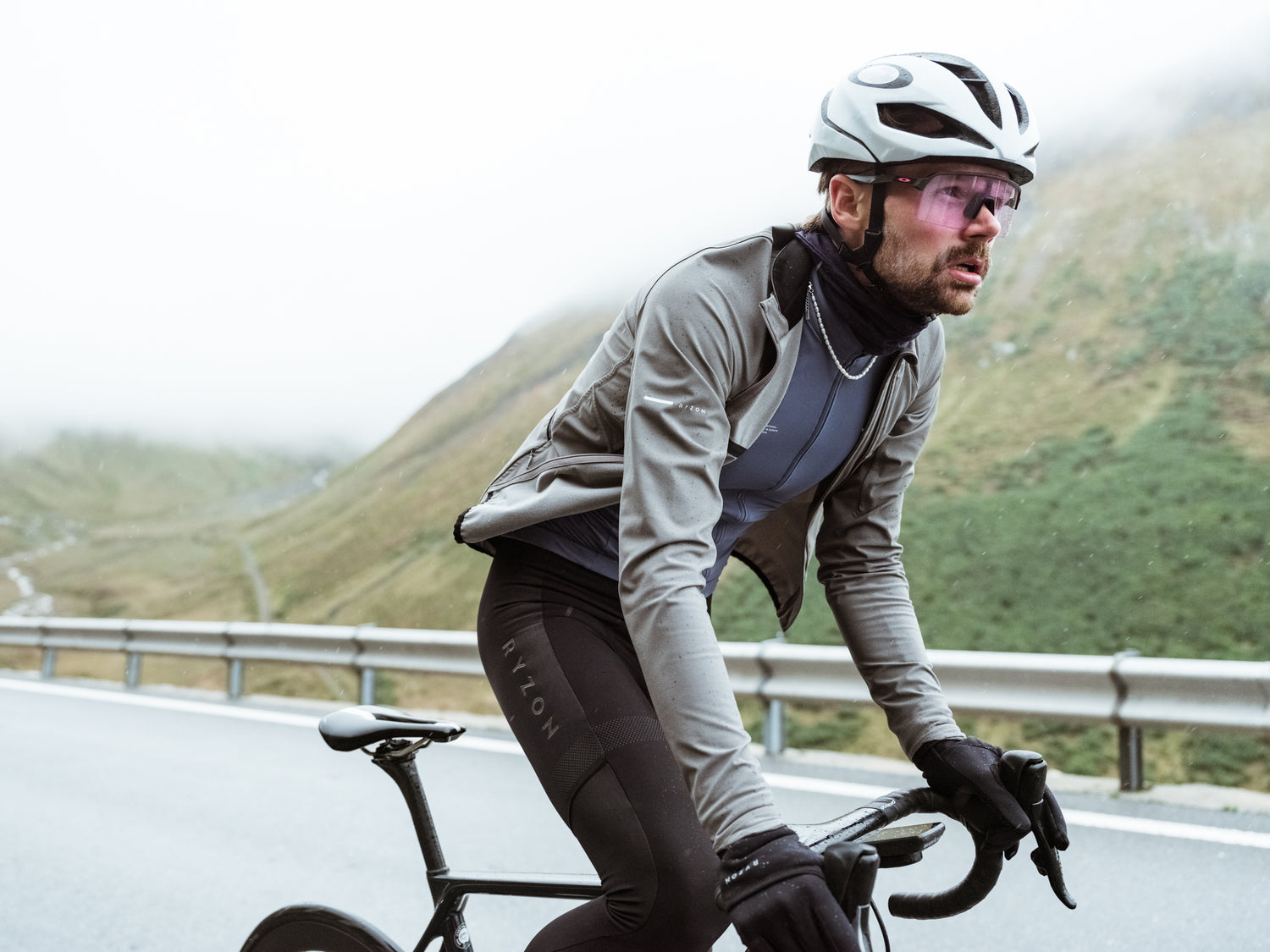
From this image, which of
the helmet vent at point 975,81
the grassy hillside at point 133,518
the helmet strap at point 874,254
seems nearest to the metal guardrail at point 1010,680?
the helmet strap at point 874,254

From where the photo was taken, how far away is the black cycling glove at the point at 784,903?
5.35ft

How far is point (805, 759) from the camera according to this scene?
773cm

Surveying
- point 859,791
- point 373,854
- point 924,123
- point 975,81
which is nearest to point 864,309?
point 924,123

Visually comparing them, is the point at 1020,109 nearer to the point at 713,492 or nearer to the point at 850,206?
the point at 850,206

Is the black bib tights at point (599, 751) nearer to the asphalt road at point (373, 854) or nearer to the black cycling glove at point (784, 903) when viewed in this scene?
the black cycling glove at point (784, 903)

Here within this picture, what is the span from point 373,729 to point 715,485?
80 cm

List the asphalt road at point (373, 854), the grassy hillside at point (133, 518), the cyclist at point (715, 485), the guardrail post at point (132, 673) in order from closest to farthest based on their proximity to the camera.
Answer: the cyclist at point (715, 485)
the asphalt road at point (373, 854)
the guardrail post at point (132, 673)
the grassy hillside at point (133, 518)

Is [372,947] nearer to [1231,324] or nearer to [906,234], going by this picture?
[906,234]

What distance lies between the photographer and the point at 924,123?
2.25 meters

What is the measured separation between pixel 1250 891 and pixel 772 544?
124 inches

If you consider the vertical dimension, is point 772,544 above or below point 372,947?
above

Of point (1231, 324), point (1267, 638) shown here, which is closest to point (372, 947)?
point (1267, 638)

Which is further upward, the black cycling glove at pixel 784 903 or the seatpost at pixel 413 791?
the black cycling glove at pixel 784 903

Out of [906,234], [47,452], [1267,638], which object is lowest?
[47,452]
